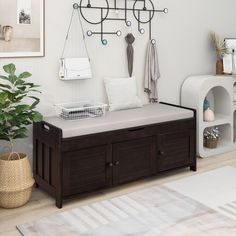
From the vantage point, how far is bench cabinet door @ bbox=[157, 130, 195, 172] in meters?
3.46

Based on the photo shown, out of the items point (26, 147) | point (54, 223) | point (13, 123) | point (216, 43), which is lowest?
point (54, 223)

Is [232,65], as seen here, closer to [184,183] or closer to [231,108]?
[231,108]

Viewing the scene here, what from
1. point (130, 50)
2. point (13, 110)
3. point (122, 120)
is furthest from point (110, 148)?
point (130, 50)

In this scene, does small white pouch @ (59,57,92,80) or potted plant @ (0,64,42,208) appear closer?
potted plant @ (0,64,42,208)

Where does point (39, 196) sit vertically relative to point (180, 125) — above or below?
below

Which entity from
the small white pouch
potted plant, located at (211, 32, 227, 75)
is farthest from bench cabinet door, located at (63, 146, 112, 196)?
potted plant, located at (211, 32, 227, 75)

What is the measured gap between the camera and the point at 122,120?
126 inches

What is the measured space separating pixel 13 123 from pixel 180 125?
151 centimetres

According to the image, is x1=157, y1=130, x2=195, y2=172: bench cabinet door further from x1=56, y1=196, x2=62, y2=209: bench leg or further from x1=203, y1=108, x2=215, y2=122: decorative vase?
x1=56, y1=196, x2=62, y2=209: bench leg

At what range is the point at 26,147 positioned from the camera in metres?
3.38

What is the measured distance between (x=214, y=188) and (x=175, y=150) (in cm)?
50

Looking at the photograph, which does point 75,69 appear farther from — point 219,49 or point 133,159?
point 219,49

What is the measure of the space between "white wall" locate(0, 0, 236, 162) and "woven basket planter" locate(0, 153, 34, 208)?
46cm

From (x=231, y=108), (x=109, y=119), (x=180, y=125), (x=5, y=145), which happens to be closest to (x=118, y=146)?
(x=109, y=119)
